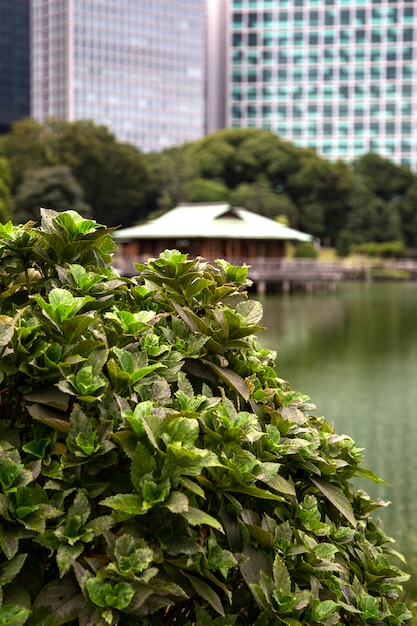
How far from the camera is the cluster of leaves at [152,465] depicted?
1443 millimetres

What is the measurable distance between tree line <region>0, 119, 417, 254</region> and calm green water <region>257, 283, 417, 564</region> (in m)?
24.8

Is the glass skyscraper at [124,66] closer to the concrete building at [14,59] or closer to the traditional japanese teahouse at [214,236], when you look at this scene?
the concrete building at [14,59]

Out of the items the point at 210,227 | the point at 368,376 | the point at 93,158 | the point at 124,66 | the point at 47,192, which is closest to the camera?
the point at 368,376

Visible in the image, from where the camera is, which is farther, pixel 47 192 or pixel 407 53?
pixel 407 53

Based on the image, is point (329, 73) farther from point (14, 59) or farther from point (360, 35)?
point (14, 59)

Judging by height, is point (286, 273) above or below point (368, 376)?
below

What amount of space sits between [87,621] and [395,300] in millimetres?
31911

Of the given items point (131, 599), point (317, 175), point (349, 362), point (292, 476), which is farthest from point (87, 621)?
point (317, 175)

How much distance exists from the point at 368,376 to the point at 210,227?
25.9 metres

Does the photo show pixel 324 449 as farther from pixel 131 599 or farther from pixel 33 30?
pixel 33 30

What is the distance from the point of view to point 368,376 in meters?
13.5

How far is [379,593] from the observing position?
208 centimetres

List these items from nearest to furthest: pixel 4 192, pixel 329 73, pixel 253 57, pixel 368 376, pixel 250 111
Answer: pixel 368 376 < pixel 4 192 < pixel 329 73 < pixel 253 57 < pixel 250 111

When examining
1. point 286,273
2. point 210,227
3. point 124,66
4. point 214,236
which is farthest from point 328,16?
point 214,236
